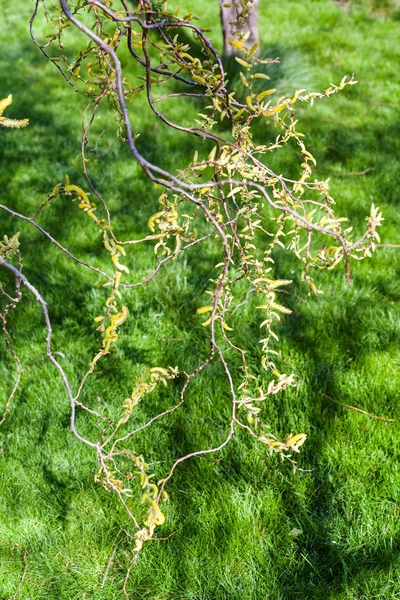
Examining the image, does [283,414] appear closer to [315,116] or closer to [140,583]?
[140,583]

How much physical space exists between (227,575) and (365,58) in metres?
6.26

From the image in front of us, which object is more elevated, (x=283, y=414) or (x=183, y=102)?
(x=183, y=102)

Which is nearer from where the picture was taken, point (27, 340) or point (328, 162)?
point (27, 340)

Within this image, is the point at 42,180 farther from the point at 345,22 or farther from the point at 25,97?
the point at 345,22

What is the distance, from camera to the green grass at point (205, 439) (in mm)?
2107

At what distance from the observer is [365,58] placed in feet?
22.0

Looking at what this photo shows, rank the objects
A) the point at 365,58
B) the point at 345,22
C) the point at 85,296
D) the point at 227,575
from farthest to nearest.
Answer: the point at 345,22, the point at 365,58, the point at 85,296, the point at 227,575

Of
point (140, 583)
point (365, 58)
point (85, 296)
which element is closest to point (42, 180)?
point (85, 296)

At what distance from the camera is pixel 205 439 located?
2.56 meters

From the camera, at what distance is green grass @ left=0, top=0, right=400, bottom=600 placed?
2.11 metres

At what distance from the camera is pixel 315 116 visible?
5473 millimetres

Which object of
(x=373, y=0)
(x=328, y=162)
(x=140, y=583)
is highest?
(x=373, y=0)

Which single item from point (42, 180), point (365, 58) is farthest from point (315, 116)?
point (42, 180)

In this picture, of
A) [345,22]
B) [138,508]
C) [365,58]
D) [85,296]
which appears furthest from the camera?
[345,22]
